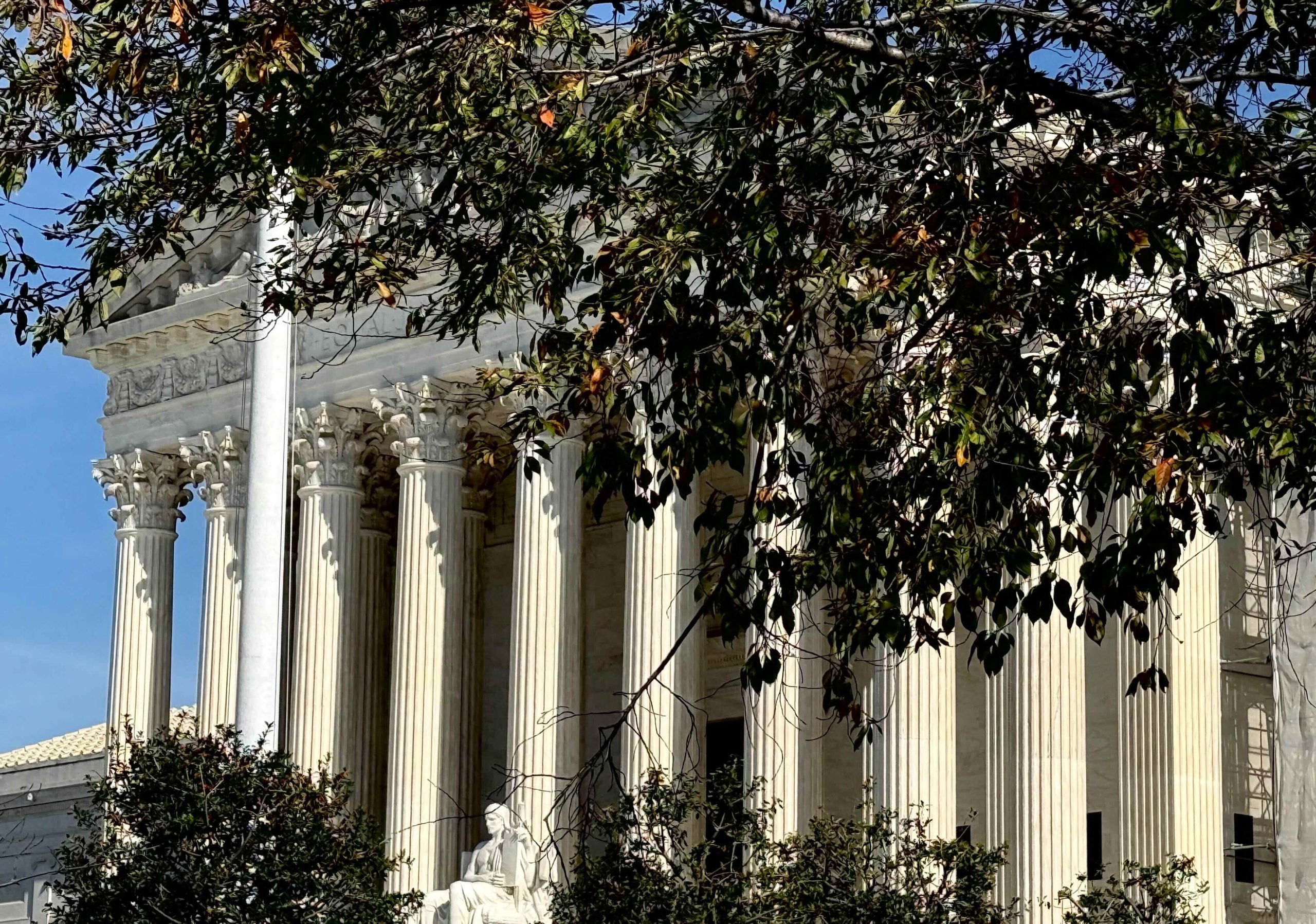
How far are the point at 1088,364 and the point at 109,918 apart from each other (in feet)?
35.4

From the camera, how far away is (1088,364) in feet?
37.9

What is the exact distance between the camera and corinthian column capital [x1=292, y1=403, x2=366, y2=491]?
3444 cm

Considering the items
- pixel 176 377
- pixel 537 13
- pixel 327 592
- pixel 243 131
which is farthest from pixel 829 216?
pixel 176 377

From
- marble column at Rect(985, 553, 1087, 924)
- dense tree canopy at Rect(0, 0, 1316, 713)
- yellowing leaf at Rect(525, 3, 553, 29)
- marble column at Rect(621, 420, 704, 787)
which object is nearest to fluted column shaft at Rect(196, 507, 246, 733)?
marble column at Rect(621, 420, 704, 787)

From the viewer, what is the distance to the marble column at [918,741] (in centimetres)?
2723

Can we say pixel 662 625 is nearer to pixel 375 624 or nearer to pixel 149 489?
pixel 375 624

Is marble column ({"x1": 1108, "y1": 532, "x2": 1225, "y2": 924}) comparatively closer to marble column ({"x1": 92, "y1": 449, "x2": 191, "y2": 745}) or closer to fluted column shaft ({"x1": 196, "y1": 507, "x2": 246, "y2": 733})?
fluted column shaft ({"x1": 196, "y1": 507, "x2": 246, "y2": 733})

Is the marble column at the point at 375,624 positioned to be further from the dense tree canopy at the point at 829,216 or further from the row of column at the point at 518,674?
the dense tree canopy at the point at 829,216

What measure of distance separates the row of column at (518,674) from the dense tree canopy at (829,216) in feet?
36.1

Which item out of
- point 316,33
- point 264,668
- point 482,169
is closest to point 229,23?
point 316,33

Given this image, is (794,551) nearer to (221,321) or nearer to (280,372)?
(280,372)

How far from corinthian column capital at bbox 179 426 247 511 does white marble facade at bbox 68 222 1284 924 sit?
0.05m

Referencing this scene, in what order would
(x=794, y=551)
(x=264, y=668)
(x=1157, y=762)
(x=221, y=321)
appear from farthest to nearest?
(x=221, y=321) < (x=1157, y=762) < (x=264, y=668) < (x=794, y=551)

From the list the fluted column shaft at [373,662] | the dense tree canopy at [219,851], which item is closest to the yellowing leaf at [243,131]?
the dense tree canopy at [219,851]
